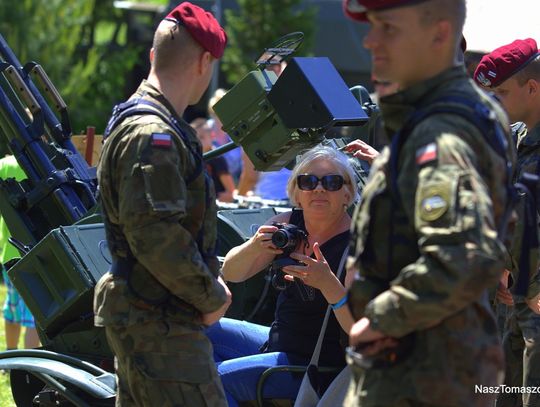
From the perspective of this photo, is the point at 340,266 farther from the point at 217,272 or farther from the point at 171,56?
the point at 171,56

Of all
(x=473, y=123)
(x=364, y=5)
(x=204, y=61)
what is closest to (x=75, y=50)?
(x=204, y=61)

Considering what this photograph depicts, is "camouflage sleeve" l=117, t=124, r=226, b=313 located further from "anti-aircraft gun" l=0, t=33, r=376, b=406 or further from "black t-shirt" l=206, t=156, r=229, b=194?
"black t-shirt" l=206, t=156, r=229, b=194

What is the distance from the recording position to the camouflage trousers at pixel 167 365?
3.49m

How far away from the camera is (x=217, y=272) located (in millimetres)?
3598

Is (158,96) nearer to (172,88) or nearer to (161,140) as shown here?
(172,88)

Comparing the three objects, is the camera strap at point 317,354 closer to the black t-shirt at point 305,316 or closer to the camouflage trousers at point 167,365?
the black t-shirt at point 305,316

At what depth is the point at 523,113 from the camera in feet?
15.8

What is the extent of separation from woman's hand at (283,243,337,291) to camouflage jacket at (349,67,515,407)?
4.15ft

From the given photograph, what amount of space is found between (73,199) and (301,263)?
143 centimetres

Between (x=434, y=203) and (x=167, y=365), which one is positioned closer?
(x=434, y=203)

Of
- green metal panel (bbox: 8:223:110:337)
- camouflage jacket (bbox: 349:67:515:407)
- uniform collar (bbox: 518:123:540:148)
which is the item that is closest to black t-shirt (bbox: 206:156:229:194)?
green metal panel (bbox: 8:223:110:337)

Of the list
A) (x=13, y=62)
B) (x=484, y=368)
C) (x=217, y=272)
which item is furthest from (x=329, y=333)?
(x=13, y=62)

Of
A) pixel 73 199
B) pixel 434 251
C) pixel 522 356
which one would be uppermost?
pixel 434 251

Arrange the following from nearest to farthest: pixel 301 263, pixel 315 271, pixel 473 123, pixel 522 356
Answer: pixel 473 123 < pixel 315 271 < pixel 301 263 < pixel 522 356
